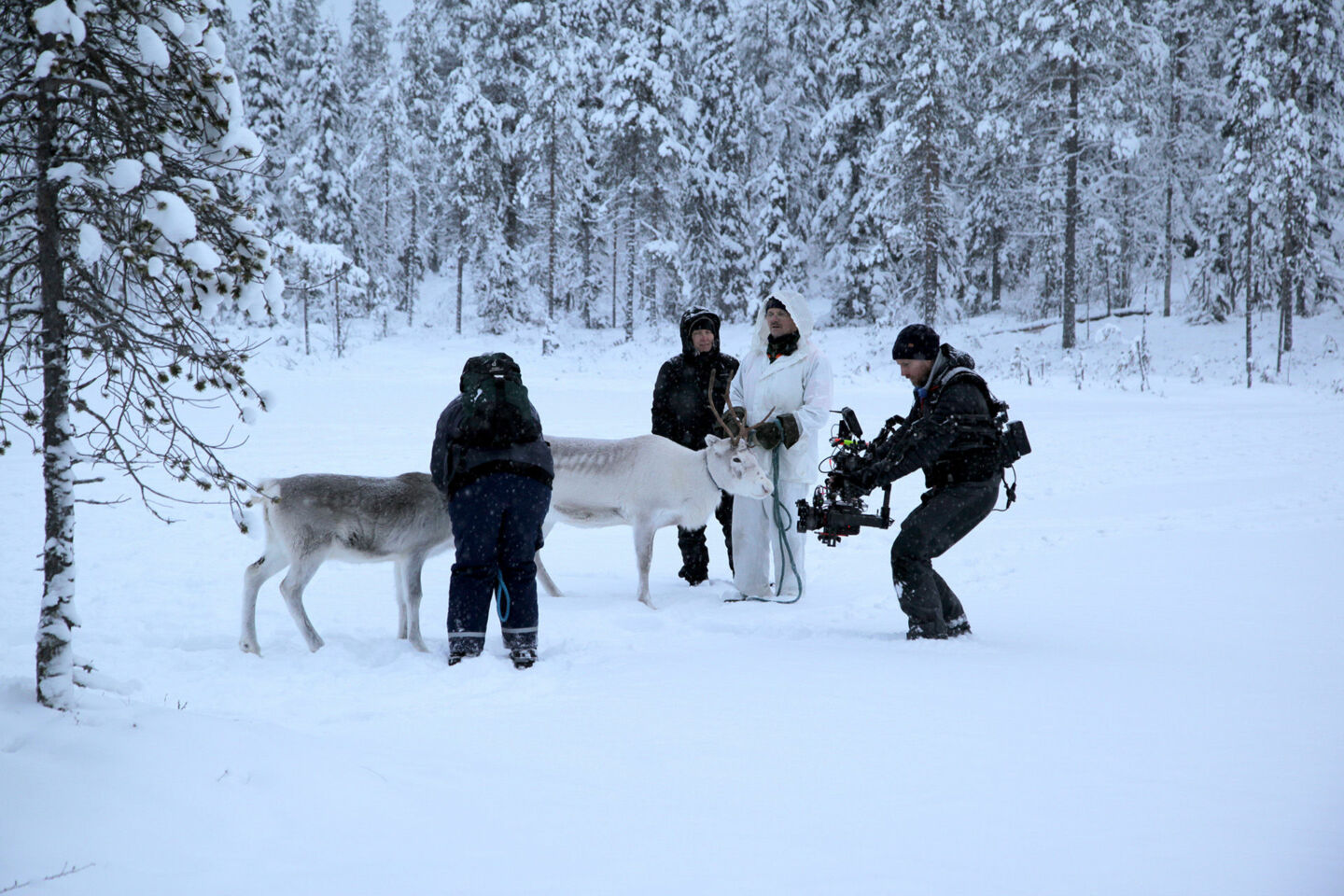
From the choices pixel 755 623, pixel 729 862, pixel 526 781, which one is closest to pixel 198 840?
pixel 526 781

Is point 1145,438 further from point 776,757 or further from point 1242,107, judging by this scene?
point 1242,107

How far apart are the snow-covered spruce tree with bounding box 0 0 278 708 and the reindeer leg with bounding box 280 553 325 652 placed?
5.64 feet

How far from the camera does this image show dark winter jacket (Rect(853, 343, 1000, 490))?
17.7 ft

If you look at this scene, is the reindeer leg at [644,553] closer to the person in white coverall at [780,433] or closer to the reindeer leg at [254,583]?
the person in white coverall at [780,433]

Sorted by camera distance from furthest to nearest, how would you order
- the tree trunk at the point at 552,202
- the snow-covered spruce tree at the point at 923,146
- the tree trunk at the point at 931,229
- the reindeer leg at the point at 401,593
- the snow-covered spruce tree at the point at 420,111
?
the snow-covered spruce tree at the point at 420,111 → the tree trunk at the point at 552,202 → the tree trunk at the point at 931,229 → the snow-covered spruce tree at the point at 923,146 → the reindeer leg at the point at 401,593

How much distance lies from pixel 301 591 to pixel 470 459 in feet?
4.68

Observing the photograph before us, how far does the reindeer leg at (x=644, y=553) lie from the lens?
22.9ft

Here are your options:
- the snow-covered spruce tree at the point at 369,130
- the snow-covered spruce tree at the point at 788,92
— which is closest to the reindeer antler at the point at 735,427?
the snow-covered spruce tree at the point at 788,92

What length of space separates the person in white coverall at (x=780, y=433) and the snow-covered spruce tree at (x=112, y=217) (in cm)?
422

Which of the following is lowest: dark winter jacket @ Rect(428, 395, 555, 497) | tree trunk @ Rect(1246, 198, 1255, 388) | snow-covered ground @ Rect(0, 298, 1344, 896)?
snow-covered ground @ Rect(0, 298, 1344, 896)

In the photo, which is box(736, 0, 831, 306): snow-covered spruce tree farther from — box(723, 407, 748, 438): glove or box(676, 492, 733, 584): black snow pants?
box(723, 407, 748, 438): glove

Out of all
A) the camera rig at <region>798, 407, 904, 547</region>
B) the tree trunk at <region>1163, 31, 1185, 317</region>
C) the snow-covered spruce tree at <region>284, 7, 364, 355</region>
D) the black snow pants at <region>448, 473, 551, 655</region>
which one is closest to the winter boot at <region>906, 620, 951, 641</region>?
the camera rig at <region>798, 407, 904, 547</region>

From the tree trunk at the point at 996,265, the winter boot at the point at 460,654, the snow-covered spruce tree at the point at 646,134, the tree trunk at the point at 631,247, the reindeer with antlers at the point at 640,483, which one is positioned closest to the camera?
the winter boot at the point at 460,654

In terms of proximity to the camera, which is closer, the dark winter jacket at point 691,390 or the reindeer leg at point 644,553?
the reindeer leg at point 644,553
